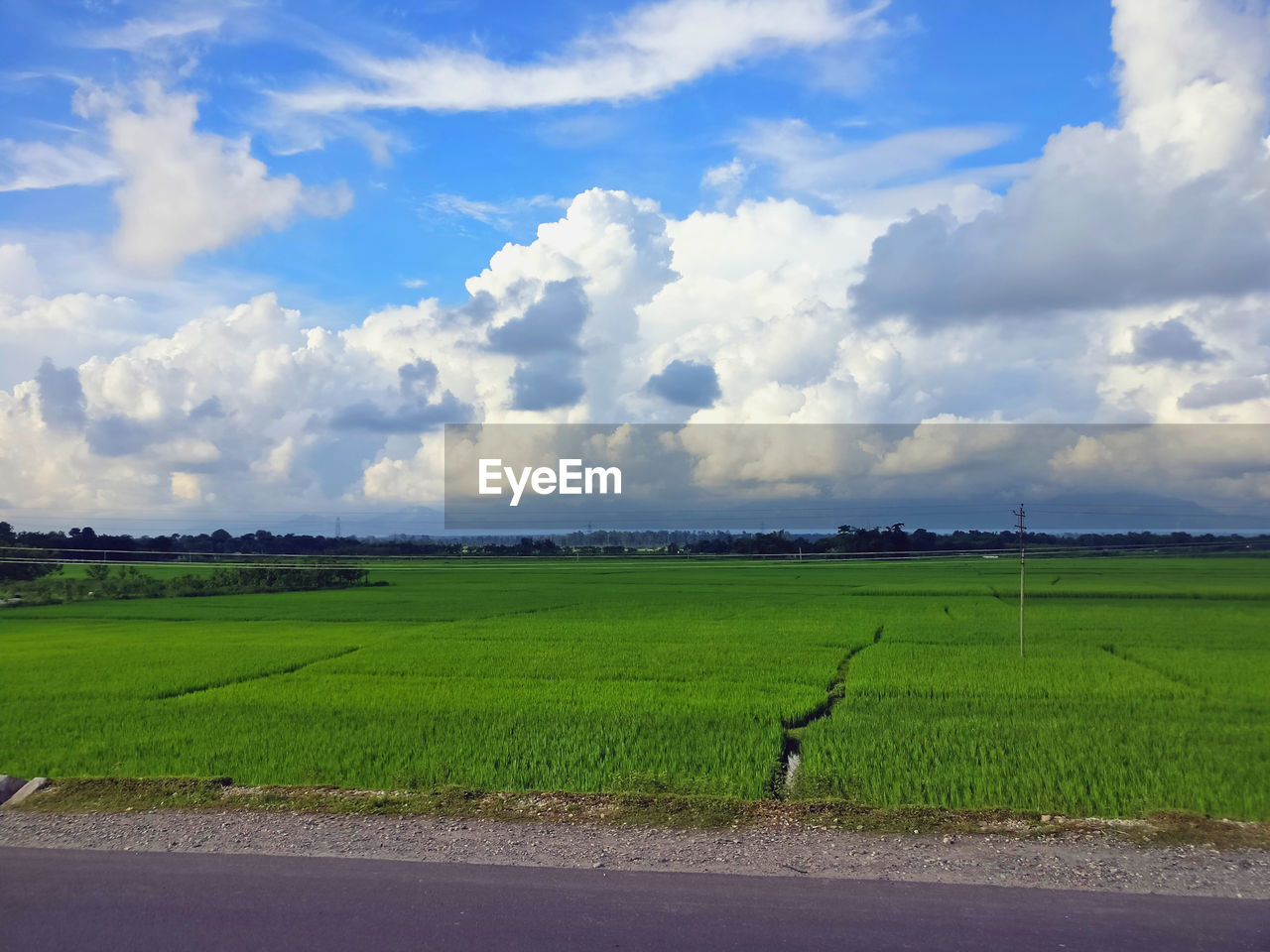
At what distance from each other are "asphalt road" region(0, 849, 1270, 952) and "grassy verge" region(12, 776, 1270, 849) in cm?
143

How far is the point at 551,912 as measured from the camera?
19.5ft

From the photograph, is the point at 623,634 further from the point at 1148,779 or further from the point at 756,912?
the point at 756,912

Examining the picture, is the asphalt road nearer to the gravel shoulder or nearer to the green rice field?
the gravel shoulder

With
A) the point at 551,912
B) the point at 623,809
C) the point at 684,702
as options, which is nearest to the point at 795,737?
the point at 684,702

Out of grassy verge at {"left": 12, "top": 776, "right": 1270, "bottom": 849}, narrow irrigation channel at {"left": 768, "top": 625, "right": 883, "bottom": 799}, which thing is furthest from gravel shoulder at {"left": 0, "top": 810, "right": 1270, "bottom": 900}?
narrow irrigation channel at {"left": 768, "top": 625, "right": 883, "bottom": 799}

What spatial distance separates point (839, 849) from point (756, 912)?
162 centimetres

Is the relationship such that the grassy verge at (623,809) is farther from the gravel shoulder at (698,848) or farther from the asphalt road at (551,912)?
the asphalt road at (551,912)

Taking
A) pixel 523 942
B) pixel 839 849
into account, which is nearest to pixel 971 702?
pixel 839 849

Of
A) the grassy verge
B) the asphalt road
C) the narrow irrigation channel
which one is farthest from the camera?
the narrow irrigation channel

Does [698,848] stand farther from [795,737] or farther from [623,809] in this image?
[795,737]

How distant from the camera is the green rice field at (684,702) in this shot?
9.62m

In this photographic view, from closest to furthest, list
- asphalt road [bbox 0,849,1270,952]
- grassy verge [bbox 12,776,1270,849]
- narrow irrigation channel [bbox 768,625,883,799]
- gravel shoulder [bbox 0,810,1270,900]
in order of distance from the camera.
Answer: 1. asphalt road [bbox 0,849,1270,952]
2. gravel shoulder [bbox 0,810,1270,900]
3. grassy verge [bbox 12,776,1270,849]
4. narrow irrigation channel [bbox 768,625,883,799]

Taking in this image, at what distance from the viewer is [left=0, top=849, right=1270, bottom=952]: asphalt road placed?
552 cm

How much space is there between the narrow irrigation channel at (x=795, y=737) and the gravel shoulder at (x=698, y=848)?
1.72 metres
